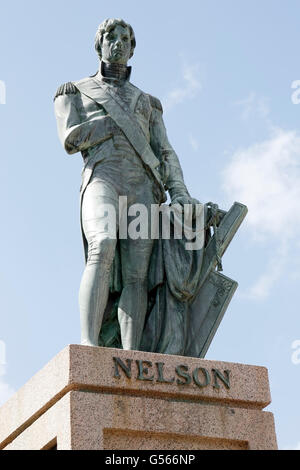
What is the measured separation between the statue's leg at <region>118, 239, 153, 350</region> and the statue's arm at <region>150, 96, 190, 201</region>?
0.93m

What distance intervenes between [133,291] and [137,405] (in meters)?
1.93

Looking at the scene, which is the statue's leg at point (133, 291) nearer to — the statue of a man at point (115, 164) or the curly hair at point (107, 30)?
the statue of a man at point (115, 164)

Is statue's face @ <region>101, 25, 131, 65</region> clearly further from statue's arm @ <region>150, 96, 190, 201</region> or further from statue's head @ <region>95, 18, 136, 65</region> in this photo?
statue's arm @ <region>150, 96, 190, 201</region>

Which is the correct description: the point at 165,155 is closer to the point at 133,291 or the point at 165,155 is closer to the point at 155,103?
the point at 155,103

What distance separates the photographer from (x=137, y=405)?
9.45 m

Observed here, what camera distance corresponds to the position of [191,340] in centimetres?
1119

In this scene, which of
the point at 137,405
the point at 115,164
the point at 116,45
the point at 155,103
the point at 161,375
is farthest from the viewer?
the point at 155,103

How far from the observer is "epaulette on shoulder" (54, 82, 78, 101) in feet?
38.8

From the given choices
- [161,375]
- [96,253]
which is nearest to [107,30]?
[96,253]

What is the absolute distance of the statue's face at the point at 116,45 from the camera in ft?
39.5

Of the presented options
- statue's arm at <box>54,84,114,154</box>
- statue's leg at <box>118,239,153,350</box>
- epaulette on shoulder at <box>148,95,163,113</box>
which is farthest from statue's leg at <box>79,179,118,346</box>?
epaulette on shoulder at <box>148,95,163,113</box>

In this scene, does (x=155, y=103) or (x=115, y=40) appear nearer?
(x=115, y=40)

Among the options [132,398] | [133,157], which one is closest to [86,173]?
[133,157]
